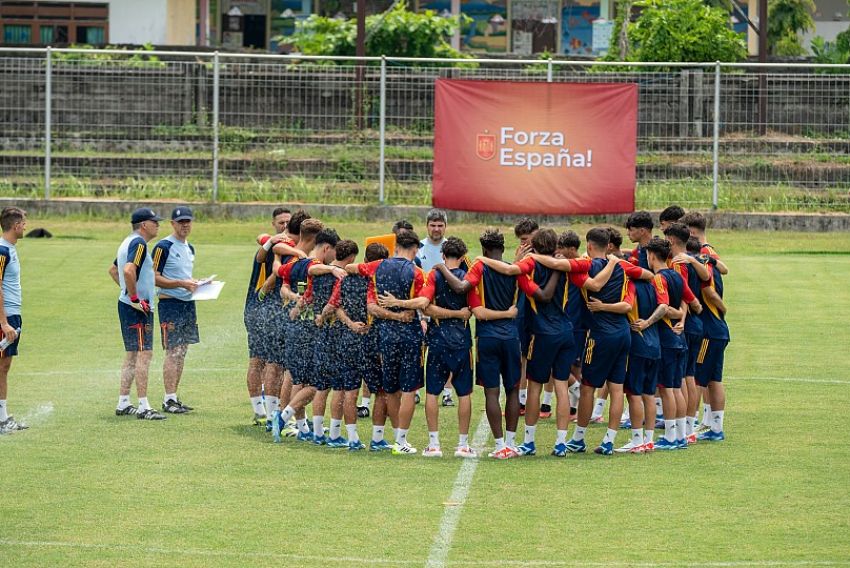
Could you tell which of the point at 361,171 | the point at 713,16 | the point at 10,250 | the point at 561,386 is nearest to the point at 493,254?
the point at 561,386

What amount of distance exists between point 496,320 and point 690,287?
A: 77.9 inches

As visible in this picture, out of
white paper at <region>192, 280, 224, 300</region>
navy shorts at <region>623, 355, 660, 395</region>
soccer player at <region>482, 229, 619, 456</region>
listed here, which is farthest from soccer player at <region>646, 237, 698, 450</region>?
white paper at <region>192, 280, 224, 300</region>

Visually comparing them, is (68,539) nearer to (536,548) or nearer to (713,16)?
(536,548)

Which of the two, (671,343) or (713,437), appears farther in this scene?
(713,437)

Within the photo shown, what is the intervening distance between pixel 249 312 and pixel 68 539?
4.33 m

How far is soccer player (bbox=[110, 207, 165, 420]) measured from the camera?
13.4 metres

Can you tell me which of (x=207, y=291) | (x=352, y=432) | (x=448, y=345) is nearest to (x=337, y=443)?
(x=352, y=432)

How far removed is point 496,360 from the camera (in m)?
12.0

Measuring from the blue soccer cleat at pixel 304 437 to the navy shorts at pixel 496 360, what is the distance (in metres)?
1.70

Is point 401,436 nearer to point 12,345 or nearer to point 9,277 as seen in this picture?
point 12,345

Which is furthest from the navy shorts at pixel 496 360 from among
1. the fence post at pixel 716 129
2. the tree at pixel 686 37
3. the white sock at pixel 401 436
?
the tree at pixel 686 37

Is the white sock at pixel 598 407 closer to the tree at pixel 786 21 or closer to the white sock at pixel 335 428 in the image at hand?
the white sock at pixel 335 428

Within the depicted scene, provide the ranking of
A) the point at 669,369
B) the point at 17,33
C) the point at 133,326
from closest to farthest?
the point at 669,369 → the point at 133,326 → the point at 17,33

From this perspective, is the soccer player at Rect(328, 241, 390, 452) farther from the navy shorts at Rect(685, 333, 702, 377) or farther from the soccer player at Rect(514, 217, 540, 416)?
the navy shorts at Rect(685, 333, 702, 377)
